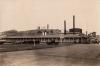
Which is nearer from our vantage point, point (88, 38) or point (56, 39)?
point (56, 39)

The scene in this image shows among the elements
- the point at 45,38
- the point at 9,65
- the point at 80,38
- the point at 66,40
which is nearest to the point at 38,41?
the point at 45,38

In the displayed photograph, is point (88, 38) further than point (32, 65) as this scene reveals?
Yes

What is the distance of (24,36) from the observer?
110750 mm

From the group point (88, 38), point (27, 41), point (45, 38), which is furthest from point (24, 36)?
point (88, 38)

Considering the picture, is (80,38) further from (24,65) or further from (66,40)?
(24,65)

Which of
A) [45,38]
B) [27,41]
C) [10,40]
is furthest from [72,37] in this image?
[10,40]

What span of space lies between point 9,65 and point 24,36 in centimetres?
9778

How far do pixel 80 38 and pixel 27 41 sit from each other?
79.2 ft

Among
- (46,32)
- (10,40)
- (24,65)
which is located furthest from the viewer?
(46,32)

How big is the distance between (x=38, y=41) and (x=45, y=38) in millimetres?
3641

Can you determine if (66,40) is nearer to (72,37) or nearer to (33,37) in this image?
(72,37)

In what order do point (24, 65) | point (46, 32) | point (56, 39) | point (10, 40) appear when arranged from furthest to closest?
point (46, 32) → point (10, 40) → point (56, 39) → point (24, 65)

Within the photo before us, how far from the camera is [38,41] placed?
107562 mm

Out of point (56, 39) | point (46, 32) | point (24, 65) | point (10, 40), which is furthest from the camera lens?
point (46, 32)
